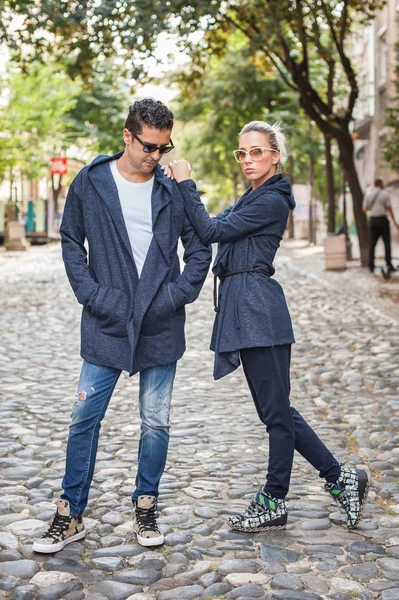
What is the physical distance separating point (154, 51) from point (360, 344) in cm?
724

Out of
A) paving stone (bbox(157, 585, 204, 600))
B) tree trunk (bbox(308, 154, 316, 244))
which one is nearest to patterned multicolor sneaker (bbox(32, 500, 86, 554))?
paving stone (bbox(157, 585, 204, 600))

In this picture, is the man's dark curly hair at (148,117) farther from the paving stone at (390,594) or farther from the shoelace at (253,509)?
the paving stone at (390,594)

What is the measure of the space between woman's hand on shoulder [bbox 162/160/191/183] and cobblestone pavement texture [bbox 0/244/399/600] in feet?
5.25

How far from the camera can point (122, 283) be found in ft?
13.7

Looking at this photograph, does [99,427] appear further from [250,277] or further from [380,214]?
[380,214]

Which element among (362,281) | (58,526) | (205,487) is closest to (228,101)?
(362,281)

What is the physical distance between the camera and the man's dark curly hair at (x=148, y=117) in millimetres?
4059

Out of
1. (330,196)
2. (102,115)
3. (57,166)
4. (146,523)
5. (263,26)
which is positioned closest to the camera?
(146,523)

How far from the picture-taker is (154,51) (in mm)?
15758

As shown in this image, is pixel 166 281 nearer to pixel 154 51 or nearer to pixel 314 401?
pixel 314 401

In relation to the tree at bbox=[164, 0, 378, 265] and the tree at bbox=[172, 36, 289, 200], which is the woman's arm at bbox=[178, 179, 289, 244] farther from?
the tree at bbox=[172, 36, 289, 200]

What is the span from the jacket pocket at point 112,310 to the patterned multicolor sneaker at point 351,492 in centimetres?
129

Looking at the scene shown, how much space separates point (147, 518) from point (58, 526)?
15.5 inches

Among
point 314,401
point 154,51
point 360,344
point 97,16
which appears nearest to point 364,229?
point 154,51
